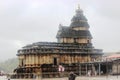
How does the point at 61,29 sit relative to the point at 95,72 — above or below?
above

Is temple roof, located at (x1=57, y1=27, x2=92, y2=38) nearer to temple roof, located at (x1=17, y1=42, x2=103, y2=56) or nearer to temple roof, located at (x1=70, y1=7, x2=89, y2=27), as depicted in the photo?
temple roof, located at (x1=70, y1=7, x2=89, y2=27)

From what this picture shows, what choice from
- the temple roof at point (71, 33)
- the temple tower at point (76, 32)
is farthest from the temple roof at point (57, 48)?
the temple roof at point (71, 33)

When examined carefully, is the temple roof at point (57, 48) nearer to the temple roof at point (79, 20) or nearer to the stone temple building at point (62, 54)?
the stone temple building at point (62, 54)

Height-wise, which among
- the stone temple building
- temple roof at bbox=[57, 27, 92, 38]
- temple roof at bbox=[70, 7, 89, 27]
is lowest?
the stone temple building

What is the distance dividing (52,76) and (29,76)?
192 inches

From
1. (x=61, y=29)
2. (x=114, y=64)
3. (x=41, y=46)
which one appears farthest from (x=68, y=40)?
(x=114, y=64)

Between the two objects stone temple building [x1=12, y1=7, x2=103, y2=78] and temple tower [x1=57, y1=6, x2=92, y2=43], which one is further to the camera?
temple tower [x1=57, y1=6, x2=92, y2=43]

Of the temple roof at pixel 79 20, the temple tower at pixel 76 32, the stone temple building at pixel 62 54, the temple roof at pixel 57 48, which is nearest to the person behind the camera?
the temple roof at pixel 57 48

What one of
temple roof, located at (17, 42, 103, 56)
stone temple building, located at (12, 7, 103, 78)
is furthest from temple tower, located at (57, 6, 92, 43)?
temple roof, located at (17, 42, 103, 56)

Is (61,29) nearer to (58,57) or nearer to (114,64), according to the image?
(58,57)

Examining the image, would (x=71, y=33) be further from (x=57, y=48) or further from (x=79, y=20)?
(x=57, y=48)

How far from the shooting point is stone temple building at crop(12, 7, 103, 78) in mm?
102062

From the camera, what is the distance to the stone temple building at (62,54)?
102 metres

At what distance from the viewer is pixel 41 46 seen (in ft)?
335
